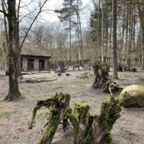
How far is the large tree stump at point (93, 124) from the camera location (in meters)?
3.10

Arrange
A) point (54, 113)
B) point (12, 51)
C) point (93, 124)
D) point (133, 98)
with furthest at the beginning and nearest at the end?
point (12, 51) < point (133, 98) < point (54, 113) < point (93, 124)

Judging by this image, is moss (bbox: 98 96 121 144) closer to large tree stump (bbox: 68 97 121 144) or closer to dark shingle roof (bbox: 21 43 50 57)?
large tree stump (bbox: 68 97 121 144)

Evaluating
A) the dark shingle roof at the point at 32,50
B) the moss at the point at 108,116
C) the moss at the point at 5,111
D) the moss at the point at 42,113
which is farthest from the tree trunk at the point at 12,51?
the dark shingle roof at the point at 32,50

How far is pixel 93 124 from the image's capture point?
3180 mm

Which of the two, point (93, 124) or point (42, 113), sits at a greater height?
point (93, 124)

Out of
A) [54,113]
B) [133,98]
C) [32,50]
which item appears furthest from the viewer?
[32,50]

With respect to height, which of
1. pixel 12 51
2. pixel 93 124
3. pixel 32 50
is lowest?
pixel 93 124

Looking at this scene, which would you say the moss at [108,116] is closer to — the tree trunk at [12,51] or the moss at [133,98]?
the moss at [133,98]

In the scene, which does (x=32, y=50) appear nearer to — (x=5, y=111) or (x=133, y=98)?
(x=5, y=111)

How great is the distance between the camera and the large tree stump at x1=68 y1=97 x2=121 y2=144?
122 inches

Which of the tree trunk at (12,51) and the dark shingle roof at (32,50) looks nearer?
the tree trunk at (12,51)

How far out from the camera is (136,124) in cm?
447

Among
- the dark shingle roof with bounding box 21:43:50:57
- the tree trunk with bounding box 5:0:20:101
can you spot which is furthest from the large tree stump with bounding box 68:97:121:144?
the dark shingle roof with bounding box 21:43:50:57

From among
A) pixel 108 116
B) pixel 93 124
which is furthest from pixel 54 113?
pixel 108 116
